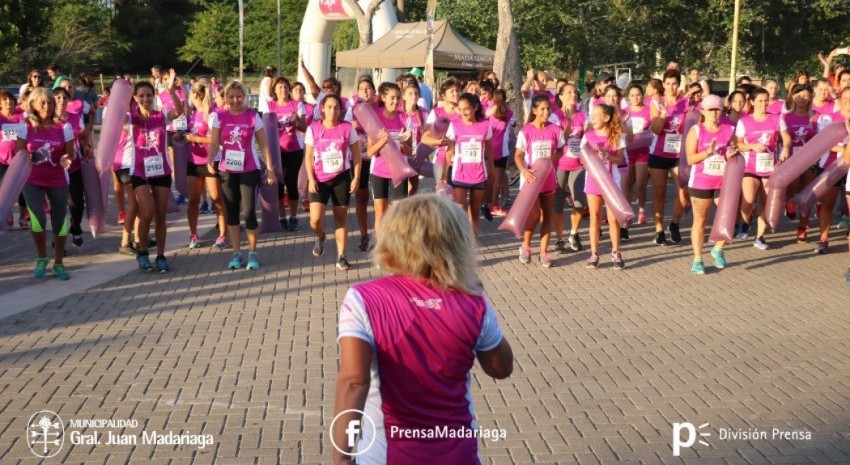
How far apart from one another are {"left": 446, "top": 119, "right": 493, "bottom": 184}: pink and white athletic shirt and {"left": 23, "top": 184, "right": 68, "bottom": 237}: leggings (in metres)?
3.94

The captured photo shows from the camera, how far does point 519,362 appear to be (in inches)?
269

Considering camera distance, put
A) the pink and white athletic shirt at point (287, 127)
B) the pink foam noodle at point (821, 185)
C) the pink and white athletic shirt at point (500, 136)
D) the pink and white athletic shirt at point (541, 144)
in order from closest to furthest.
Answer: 1. the pink and white athletic shirt at point (541, 144)
2. the pink foam noodle at point (821, 185)
3. the pink and white athletic shirt at point (287, 127)
4. the pink and white athletic shirt at point (500, 136)

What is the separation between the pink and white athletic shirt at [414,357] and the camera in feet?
9.41

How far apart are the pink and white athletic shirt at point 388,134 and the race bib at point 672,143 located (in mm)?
3164

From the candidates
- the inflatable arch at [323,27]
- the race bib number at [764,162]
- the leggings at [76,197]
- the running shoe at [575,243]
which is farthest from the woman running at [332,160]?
the inflatable arch at [323,27]

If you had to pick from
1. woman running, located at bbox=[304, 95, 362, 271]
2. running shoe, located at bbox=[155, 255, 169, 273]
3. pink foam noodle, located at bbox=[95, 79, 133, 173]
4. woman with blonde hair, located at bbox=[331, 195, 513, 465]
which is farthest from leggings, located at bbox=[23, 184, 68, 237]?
woman with blonde hair, located at bbox=[331, 195, 513, 465]

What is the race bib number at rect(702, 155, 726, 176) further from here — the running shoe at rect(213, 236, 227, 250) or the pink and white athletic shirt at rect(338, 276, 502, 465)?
the pink and white athletic shirt at rect(338, 276, 502, 465)

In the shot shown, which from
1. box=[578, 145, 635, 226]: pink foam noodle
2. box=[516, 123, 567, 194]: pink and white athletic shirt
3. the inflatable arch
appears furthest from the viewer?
the inflatable arch

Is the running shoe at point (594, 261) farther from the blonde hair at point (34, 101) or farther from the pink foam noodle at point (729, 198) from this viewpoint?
the blonde hair at point (34, 101)

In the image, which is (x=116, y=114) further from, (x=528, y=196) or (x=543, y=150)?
(x=543, y=150)

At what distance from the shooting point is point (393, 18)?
31312 millimetres

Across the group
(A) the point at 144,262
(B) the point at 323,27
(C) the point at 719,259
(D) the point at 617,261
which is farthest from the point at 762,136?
(B) the point at 323,27

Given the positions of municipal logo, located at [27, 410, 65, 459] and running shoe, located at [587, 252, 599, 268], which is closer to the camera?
municipal logo, located at [27, 410, 65, 459]

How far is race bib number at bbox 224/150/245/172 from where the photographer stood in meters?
9.67
